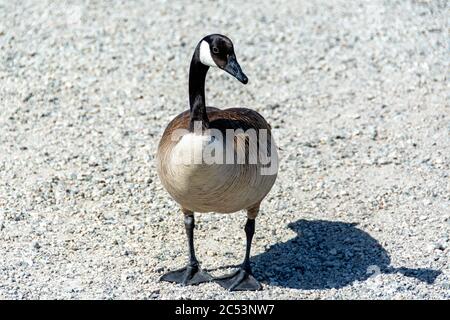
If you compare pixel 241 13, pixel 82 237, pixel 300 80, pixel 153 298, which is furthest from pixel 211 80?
pixel 153 298

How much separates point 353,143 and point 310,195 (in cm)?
115

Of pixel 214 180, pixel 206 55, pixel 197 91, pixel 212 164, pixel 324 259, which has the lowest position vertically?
pixel 324 259

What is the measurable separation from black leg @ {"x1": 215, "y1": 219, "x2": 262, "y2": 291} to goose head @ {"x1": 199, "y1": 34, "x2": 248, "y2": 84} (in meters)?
1.24

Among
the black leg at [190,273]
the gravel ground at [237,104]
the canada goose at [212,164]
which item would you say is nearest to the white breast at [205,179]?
the canada goose at [212,164]

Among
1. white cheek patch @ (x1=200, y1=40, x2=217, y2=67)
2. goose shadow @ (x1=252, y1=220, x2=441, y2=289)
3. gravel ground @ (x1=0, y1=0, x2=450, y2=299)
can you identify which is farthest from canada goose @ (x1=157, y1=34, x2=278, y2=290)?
gravel ground @ (x1=0, y1=0, x2=450, y2=299)

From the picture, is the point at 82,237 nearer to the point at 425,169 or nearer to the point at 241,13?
the point at 425,169

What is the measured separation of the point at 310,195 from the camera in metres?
7.42

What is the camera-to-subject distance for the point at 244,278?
6.05m

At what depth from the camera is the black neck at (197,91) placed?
→ 552 cm

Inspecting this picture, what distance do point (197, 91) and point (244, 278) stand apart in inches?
56.0
